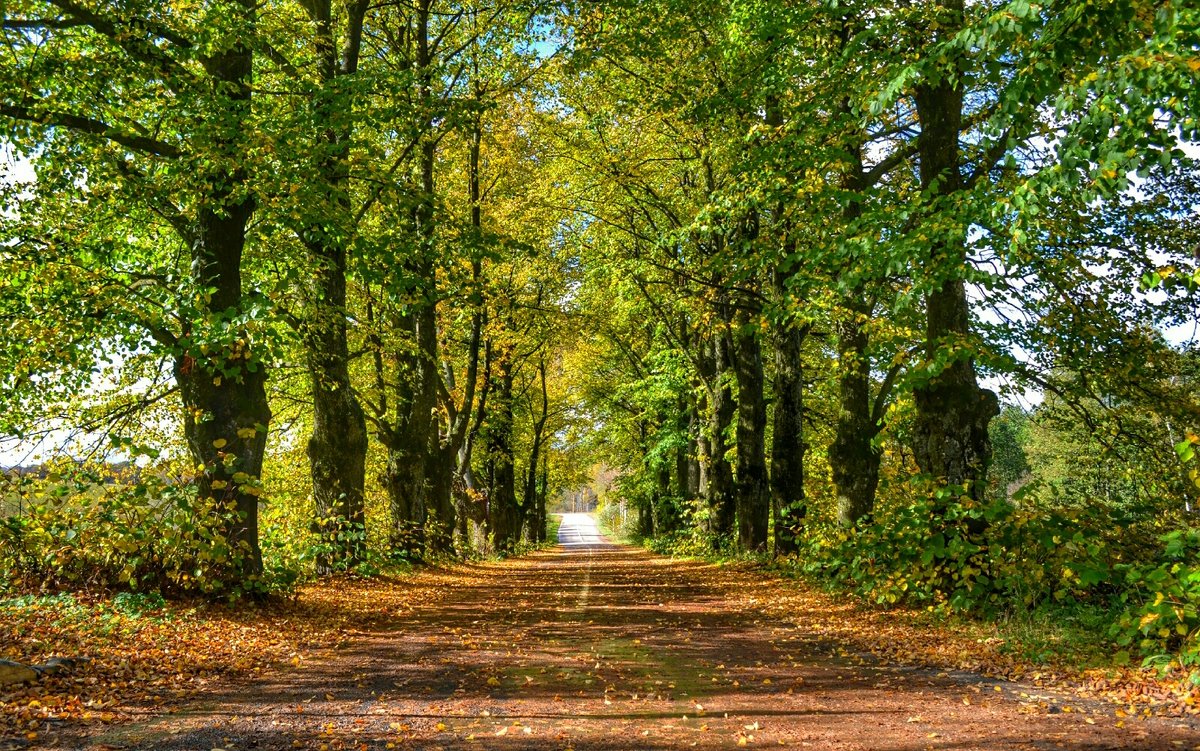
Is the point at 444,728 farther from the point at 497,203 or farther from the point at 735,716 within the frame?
the point at 497,203

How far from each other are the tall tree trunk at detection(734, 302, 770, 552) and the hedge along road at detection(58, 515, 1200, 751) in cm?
950

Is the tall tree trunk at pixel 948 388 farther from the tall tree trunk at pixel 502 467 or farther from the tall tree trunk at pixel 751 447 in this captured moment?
the tall tree trunk at pixel 502 467

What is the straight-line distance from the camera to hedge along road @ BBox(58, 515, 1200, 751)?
487 cm

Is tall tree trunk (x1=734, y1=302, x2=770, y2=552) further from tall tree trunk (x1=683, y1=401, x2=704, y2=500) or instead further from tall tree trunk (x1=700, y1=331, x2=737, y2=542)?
tall tree trunk (x1=683, y1=401, x2=704, y2=500)

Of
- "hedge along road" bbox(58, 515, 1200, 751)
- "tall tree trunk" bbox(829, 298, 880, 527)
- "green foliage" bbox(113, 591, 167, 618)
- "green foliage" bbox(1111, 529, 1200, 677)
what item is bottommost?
"hedge along road" bbox(58, 515, 1200, 751)

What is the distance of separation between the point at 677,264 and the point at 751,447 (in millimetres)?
4799

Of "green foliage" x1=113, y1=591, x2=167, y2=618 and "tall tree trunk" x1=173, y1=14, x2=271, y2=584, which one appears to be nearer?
"green foliage" x1=113, y1=591, x2=167, y2=618

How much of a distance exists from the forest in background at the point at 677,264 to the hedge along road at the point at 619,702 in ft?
5.14

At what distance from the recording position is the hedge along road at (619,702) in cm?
487

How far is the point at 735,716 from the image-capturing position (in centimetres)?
553

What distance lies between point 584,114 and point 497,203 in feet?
12.8

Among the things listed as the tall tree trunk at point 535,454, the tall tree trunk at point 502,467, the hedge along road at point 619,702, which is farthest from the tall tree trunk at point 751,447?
the tall tree trunk at point 535,454

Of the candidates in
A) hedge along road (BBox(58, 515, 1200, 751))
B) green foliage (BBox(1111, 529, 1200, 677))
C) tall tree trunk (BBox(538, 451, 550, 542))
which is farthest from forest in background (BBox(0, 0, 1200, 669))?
tall tree trunk (BBox(538, 451, 550, 542))

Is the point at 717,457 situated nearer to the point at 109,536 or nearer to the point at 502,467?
the point at 502,467
